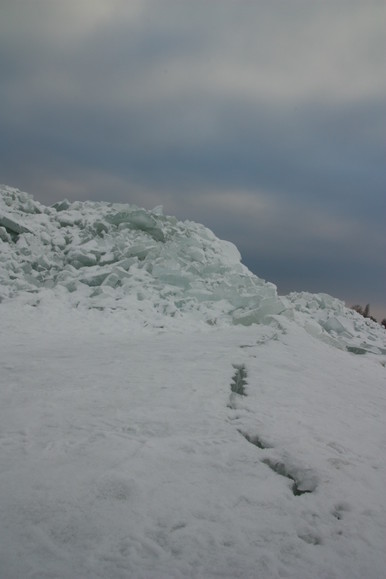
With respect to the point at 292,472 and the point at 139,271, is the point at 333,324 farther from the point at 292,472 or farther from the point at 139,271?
the point at 292,472

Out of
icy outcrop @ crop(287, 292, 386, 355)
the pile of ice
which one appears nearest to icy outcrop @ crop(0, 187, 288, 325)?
the pile of ice

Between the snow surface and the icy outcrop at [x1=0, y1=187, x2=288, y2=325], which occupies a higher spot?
the icy outcrop at [x1=0, y1=187, x2=288, y2=325]

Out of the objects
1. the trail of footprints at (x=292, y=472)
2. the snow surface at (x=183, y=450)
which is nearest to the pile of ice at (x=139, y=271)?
the snow surface at (x=183, y=450)

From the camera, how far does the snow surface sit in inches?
95.6

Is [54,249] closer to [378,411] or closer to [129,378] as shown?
[129,378]

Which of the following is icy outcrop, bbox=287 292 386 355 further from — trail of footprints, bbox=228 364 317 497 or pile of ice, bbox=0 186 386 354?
trail of footprints, bbox=228 364 317 497

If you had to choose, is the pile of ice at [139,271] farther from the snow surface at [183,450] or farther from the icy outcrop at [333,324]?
the snow surface at [183,450]

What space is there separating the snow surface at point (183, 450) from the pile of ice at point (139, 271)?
80cm

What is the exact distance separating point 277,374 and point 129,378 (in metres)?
2.19

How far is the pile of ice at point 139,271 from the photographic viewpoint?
1110 cm

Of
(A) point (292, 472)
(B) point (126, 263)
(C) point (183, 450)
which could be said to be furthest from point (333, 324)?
(C) point (183, 450)

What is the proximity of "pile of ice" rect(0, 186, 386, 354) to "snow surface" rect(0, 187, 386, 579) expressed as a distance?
80 centimetres

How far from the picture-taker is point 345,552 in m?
2.55

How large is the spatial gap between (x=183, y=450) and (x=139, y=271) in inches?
369
